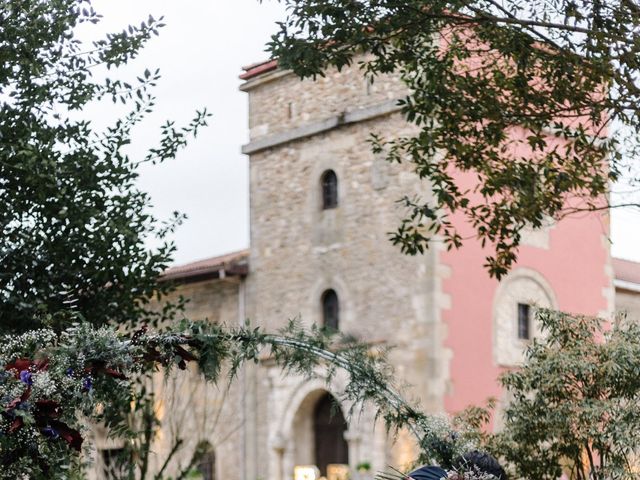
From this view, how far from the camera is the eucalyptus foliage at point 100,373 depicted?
6.69 metres

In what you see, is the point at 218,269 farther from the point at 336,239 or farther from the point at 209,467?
the point at 209,467

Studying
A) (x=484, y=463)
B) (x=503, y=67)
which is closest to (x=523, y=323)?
(x=503, y=67)

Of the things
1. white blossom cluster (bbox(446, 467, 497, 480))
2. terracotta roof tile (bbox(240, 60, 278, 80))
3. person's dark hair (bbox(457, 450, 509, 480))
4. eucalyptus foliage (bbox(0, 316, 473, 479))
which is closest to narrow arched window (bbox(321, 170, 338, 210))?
terracotta roof tile (bbox(240, 60, 278, 80))

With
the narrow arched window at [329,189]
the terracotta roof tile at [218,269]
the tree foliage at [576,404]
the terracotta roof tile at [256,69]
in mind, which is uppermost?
the terracotta roof tile at [256,69]

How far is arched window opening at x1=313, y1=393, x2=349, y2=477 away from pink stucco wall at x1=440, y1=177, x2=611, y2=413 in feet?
8.51

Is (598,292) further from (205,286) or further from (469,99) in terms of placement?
(469,99)

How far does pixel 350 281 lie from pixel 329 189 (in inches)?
77.7

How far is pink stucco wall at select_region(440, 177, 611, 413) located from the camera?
22.4 metres

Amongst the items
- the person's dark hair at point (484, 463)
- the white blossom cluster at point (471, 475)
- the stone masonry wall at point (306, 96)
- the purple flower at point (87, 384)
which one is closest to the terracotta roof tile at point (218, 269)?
the stone masonry wall at point (306, 96)

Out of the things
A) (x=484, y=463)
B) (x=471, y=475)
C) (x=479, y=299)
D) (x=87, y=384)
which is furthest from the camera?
(x=479, y=299)

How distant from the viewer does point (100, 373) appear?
23.8ft

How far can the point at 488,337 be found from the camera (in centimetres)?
2298

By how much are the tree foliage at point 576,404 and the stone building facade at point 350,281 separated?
903 cm

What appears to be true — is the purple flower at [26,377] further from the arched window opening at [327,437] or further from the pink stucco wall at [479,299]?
the arched window opening at [327,437]
